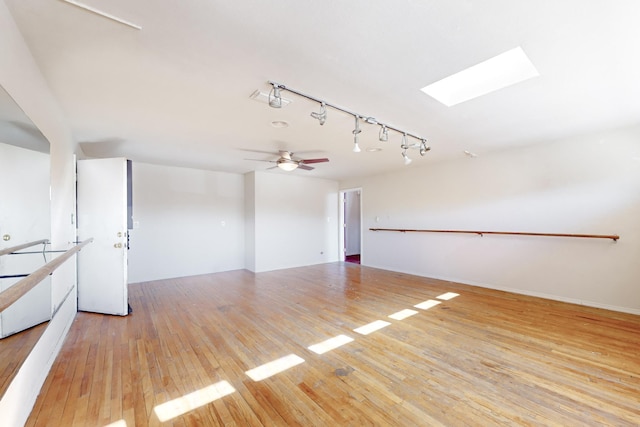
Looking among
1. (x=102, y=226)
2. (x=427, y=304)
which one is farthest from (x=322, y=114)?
(x=102, y=226)

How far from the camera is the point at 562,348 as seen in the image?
96.8 inches

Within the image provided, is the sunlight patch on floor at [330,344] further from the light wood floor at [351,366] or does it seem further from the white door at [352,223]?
the white door at [352,223]

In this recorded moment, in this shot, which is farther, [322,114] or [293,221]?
[293,221]

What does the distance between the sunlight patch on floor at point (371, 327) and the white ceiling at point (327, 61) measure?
243 cm

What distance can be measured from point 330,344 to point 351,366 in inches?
16.6

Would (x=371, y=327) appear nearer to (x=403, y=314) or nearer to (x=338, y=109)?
(x=403, y=314)

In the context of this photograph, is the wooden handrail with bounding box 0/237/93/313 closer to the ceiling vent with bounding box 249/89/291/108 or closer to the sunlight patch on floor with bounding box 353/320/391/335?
the ceiling vent with bounding box 249/89/291/108

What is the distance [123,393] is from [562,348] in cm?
381

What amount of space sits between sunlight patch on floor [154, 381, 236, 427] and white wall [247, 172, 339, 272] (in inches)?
164

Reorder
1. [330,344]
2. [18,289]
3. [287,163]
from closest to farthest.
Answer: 1. [18,289]
2. [330,344]
3. [287,163]

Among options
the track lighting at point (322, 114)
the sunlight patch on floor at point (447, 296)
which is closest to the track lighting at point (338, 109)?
the track lighting at point (322, 114)

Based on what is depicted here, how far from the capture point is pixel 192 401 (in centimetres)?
177

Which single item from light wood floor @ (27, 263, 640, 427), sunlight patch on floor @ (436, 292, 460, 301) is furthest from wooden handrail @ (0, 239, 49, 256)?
sunlight patch on floor @ (436, 292, 460, 301)

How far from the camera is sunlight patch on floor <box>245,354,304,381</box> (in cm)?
206
